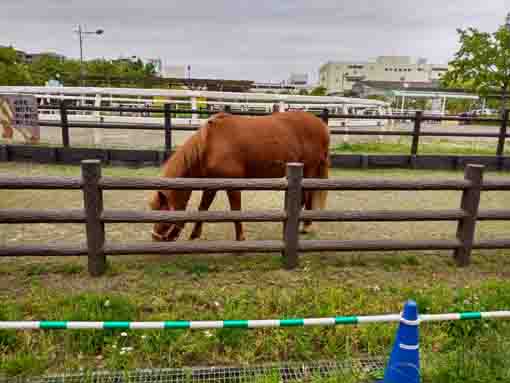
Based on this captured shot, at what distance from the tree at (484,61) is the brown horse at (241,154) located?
66.8ft

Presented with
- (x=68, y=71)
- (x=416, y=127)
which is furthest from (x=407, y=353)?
(x=68, y=71)

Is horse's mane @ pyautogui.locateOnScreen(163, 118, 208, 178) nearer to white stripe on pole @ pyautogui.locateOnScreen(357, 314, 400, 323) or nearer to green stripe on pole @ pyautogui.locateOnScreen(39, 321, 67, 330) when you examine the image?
green stripe on pole @ pyautogui.locateOnScreen(39, 321, 67, 330)

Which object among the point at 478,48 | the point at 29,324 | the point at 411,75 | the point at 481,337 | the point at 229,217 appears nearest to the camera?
the point at 29,324

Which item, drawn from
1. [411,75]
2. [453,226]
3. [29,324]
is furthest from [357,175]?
[411,75]

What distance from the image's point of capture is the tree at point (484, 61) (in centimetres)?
2086

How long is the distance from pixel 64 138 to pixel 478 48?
859 inches

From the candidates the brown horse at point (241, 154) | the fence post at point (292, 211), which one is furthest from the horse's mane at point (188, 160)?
the fence post at point (292, 211)

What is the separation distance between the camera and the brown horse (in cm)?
388

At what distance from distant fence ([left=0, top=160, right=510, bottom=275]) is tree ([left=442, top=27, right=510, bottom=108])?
20.7m

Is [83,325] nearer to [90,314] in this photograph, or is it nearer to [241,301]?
[90,314]

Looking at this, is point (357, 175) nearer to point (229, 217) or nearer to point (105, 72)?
point (229, 217)

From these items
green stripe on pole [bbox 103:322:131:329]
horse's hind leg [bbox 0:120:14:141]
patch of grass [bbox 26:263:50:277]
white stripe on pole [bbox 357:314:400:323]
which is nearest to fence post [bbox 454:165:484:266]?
white stripe on pole [bbox 357:314:400:323]

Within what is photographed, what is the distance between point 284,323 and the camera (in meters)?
2.12

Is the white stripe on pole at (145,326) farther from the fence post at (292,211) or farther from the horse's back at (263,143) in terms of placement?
the horse's back at (263,143)
